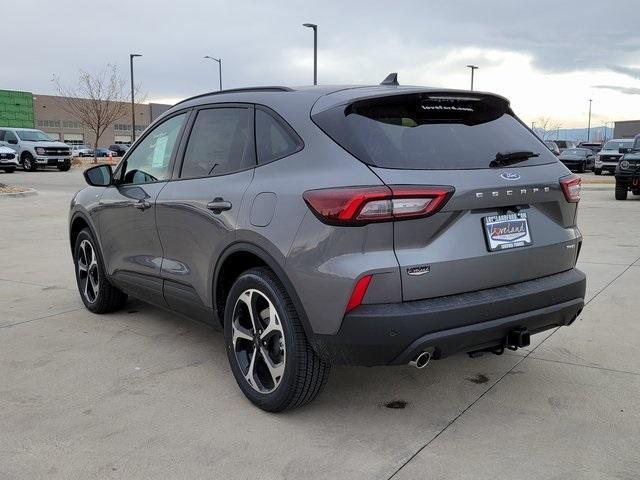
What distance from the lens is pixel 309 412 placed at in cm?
345

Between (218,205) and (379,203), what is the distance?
1.11 meters

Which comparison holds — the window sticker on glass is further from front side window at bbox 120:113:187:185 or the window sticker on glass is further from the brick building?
the brick building

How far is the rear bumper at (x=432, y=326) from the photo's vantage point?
9.35 ft

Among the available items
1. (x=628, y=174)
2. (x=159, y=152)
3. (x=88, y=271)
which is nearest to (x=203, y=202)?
(x=159, y=152)

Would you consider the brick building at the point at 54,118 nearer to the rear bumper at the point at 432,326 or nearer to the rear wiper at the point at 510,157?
the rear wiper at the point at 510,157

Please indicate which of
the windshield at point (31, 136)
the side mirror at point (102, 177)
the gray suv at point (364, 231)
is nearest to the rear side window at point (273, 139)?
the gray suv at point (364, 231)

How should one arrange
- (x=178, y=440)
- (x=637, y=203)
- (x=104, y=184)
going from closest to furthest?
(x=178, y=440) < (x=104, y=184) < (x=637, y=203)

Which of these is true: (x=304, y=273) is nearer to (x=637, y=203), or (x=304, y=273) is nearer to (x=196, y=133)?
(x=196, y=133)

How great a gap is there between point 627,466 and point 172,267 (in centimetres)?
279

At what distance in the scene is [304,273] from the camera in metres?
3.00

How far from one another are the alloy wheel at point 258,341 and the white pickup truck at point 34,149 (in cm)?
2978

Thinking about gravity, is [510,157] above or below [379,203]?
above

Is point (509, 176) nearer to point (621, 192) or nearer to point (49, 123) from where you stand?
point (621, 192)

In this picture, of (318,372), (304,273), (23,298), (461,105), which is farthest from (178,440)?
(23,298)
